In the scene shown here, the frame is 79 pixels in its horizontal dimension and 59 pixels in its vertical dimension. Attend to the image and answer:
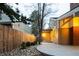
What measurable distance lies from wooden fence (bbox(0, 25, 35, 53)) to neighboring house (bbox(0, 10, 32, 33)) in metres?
0.12

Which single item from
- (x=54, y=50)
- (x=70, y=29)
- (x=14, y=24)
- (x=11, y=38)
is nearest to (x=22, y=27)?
(x=14, y=24)

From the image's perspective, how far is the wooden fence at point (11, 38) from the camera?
7.10m

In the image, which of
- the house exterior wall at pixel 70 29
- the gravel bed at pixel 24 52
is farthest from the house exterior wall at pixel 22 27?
the house exterior wall at pixel 70 29

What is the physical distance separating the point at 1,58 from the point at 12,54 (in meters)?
0.49

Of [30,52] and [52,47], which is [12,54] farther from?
[52,47]

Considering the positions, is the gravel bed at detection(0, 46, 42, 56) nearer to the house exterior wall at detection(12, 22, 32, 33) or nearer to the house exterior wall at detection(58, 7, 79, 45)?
the house exterior wall at detection(12, 22, 32, 33)

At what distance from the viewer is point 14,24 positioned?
7254 mm

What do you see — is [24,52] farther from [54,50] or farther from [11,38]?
[54,50]

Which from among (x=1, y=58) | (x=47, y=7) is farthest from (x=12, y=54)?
(x=47, y=7)

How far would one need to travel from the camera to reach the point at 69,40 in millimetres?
8383

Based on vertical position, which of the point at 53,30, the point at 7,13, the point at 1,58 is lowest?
the point at 1,58

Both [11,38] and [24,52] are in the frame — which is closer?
[24,52]

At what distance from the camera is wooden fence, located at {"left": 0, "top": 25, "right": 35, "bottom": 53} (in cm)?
710

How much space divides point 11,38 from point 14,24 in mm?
444
